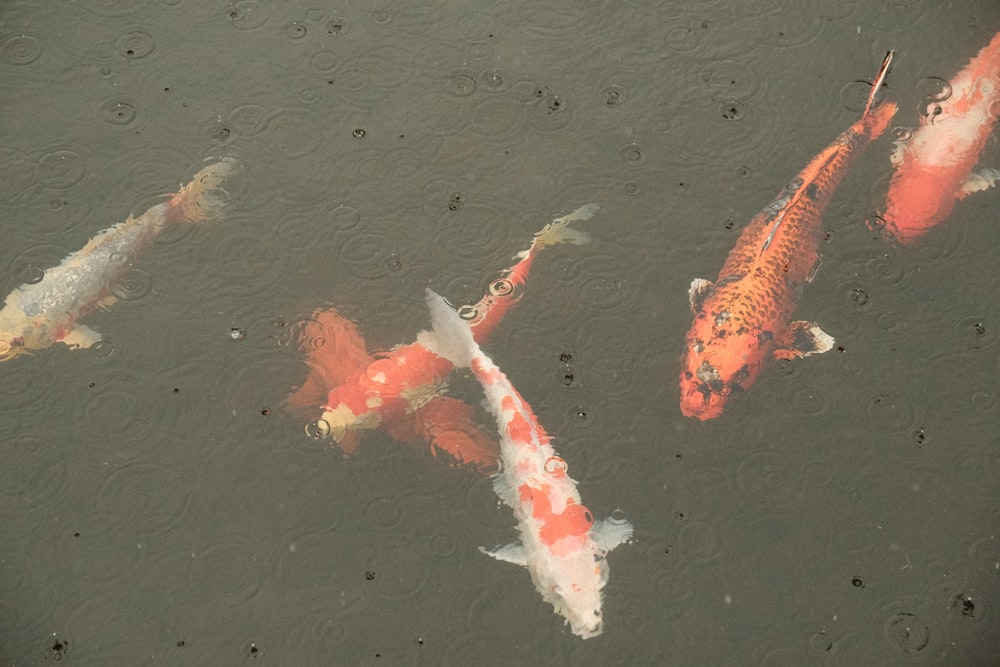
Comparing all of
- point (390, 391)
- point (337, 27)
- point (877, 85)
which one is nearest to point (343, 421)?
point (390, 391)

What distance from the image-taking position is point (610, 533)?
17.6ft

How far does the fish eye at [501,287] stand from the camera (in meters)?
5.91

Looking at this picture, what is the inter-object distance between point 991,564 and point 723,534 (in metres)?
1.17

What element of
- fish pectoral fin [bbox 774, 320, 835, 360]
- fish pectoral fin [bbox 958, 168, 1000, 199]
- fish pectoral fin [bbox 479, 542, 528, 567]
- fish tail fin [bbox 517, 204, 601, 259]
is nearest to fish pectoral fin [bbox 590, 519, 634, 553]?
fish pectoral fin [bbox 479, 542, 528, 567]

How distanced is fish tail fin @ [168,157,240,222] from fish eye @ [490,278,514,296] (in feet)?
4.70

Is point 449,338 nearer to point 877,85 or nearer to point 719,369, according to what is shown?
point 719,369

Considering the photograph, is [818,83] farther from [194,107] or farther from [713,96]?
[194,107]

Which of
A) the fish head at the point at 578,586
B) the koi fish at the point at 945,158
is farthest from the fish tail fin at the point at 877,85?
the fish head at the point at 578,586

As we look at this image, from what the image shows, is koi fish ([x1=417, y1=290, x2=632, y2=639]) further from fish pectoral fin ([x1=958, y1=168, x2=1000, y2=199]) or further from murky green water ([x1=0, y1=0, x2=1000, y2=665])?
fish pectoral fin ([x1=958, y1=168, x2=1000, y2=199])

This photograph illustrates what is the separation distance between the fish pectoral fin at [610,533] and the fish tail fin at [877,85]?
2.58 meters

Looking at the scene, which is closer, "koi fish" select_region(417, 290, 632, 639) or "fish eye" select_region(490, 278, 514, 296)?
"koi fish" select_region(417, 290, 632, 639)

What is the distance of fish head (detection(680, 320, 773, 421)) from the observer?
560 centimetres

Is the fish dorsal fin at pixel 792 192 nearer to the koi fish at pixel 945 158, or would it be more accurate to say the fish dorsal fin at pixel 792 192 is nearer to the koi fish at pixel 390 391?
the koi fish at pixel 945 158

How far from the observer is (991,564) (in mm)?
5324
